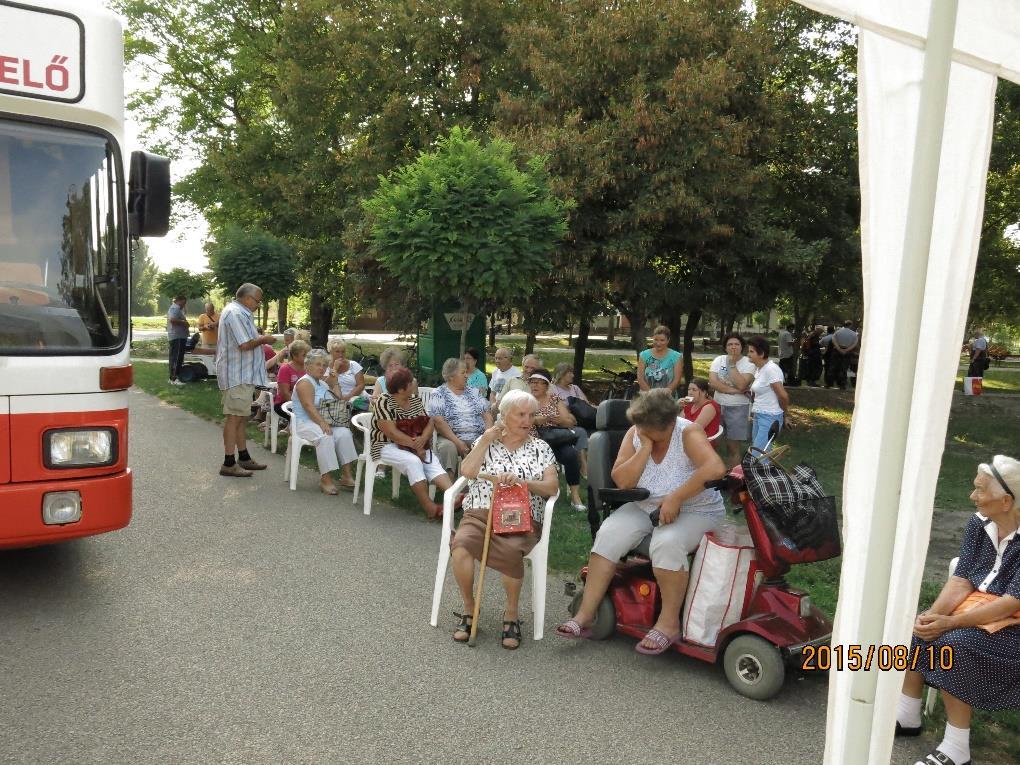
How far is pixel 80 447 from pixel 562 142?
466 inches

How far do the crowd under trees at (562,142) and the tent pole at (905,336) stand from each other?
27.4 ft

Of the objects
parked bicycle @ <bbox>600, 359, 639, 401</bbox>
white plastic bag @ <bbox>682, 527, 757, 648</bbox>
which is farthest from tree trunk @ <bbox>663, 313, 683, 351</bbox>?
white plastic bag @ <bbox>682, 527, 757, 648</bbox>

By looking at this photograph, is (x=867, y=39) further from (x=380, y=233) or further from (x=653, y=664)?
(x=380, y=233)

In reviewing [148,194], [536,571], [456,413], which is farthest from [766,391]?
[148,194]

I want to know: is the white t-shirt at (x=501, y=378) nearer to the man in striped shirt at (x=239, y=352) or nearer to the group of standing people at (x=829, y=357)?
the man in striped shirt at (x=239, y=352)

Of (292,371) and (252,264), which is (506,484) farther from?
(252,264)

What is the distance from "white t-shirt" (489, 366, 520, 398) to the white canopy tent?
25.2 ft

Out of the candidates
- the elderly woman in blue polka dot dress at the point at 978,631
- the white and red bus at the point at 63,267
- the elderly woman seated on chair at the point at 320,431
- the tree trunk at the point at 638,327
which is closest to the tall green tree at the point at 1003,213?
the tree trunk at the point at 638,327

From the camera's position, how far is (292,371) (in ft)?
34.1

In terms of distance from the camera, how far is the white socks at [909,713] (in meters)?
3.93

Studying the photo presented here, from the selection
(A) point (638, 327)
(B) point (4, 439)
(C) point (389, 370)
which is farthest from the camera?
(A) point (638, 327)

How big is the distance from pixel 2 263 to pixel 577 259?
11.8 meters

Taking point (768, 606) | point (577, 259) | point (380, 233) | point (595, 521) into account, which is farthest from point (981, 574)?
point (577, 259)

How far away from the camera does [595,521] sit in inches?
223
